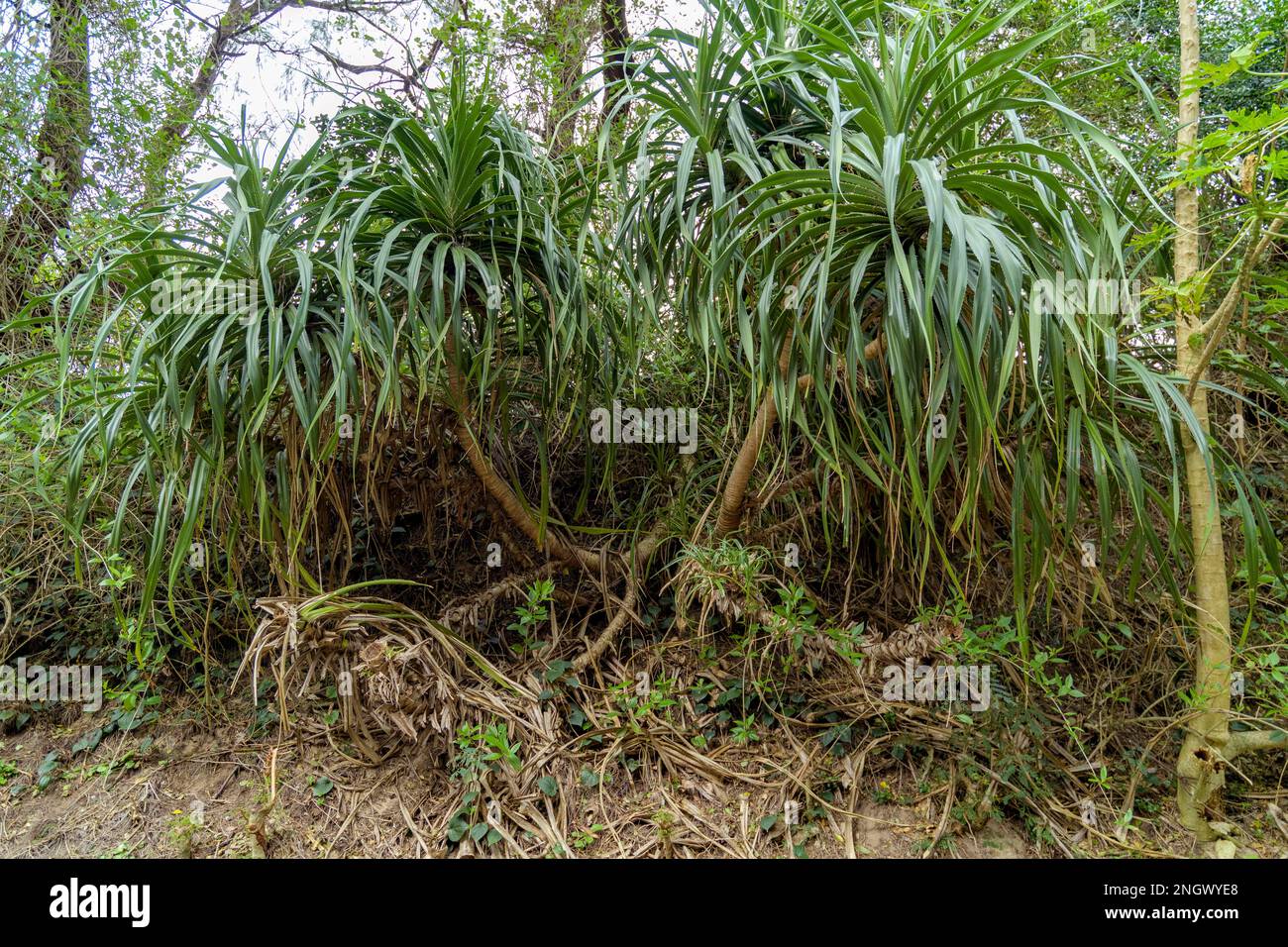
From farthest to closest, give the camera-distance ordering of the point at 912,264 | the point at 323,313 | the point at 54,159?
the point at 54,159, the point at 323,313, the point at 912,264

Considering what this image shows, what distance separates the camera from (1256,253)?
1.34m

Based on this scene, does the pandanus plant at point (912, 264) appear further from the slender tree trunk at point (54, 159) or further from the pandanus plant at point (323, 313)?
the slender tree trunk at point (54, 159)

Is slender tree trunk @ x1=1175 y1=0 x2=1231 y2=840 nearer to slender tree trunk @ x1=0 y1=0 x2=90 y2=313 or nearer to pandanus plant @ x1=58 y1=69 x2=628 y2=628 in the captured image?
pandanus plant @ x1=58 y1=69 x2=628 y2=628

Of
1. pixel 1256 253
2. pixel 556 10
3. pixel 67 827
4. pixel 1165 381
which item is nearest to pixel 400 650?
pixel 67 827

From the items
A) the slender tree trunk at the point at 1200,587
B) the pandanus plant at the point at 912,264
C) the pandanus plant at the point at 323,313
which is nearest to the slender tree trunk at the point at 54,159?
the pandanus plant at the point at 323,313

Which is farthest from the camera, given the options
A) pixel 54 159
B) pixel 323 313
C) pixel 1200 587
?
pixel 54 159

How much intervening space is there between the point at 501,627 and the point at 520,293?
0.96 meters

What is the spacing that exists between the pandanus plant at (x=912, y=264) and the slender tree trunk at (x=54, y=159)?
2.41 meters

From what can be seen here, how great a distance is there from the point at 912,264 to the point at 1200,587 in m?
0.96

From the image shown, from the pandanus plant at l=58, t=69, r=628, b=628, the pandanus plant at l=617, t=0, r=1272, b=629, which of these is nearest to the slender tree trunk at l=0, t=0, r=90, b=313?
the pandanus plant at l=58, t=69, r=628, b=628

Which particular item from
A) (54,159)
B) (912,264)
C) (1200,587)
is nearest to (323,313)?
(912,264)

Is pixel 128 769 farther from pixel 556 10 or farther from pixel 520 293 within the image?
pixel 556 10

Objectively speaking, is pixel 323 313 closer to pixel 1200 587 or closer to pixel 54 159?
pixel 1200 587

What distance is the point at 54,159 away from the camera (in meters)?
2.83
